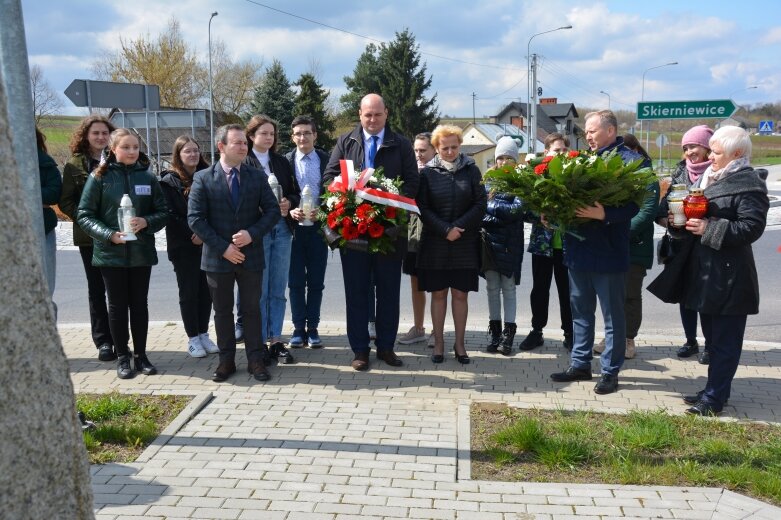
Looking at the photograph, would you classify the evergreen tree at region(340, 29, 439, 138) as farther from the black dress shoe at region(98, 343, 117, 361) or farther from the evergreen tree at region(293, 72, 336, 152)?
the black dress shoe at region(98, 343, 117, 361)

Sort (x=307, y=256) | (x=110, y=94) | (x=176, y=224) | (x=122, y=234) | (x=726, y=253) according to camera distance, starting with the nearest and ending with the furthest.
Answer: (x=726, y=253), (x=122, y=234), (x=176, y=224), (x=307, y=256), (x=110, y=94)

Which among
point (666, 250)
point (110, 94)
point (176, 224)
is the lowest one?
point (666, 250)

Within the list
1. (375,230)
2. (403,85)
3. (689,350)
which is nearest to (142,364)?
(375,230)

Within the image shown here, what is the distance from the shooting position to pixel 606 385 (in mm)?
5793

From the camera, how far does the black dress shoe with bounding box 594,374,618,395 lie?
227 inches

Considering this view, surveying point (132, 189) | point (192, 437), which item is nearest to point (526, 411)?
point (192, 437)

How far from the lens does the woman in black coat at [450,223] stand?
6.52 meters

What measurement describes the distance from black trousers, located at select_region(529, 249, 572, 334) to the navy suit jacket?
2658 mm

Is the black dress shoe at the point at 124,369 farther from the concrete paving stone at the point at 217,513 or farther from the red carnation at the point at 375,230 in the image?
the concrete paving stone at the point at 217,513

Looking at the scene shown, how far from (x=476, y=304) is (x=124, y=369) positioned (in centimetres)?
472

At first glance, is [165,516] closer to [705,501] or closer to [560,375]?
[705,501]

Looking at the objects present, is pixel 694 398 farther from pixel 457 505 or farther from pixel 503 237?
pixel 457 505

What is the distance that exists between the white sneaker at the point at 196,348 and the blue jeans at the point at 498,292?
2819 mm

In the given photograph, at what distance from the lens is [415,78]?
58.6 metres
